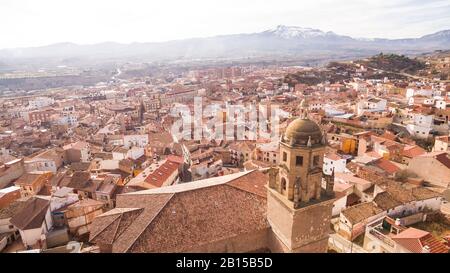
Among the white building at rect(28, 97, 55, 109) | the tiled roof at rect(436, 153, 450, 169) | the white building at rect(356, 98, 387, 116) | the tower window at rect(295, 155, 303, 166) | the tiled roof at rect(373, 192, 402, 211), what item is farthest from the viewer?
the white building at rect(28, 97, 55, 109)

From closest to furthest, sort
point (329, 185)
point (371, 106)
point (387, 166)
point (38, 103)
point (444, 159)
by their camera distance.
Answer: point (329, 185) → point (444, 159) → point (387, 166) → point (371, 106) → point (38, 103)

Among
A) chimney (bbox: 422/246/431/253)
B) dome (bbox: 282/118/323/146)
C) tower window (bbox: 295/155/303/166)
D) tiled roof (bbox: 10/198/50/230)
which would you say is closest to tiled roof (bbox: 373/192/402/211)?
chimney (bbox: 422/246/431/253)

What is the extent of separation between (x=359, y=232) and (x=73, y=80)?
5212 inches

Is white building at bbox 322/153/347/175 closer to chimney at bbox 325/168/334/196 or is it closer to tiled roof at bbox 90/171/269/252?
tiled roof at bbox 90/171/269/252

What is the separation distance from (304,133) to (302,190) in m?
2.07

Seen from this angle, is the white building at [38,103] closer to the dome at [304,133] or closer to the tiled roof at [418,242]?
the dome at [304,133]

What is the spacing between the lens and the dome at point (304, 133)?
11.2 meters

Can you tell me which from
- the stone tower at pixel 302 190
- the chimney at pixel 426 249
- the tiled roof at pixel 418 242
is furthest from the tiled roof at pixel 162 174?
the chimney at pixel 426 249

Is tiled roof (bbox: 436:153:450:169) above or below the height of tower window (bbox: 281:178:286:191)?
below

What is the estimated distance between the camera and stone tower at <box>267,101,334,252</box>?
11266 millimetres

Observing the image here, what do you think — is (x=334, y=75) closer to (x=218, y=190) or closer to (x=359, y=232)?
(x=359, y=232)

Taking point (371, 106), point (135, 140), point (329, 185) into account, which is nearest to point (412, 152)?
point (371, 106)

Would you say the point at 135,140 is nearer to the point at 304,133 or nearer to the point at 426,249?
the point at 304,133

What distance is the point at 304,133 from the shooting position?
1122 centimetres
